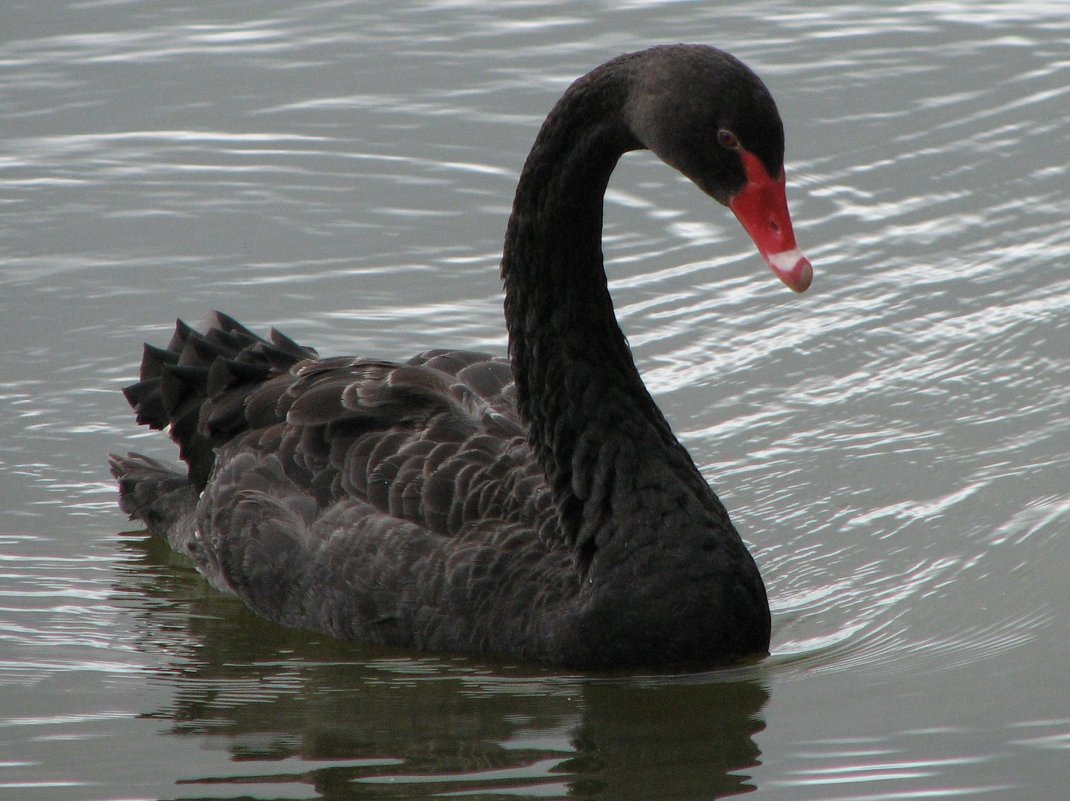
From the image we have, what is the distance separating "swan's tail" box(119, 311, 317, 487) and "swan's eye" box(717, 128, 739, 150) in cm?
253

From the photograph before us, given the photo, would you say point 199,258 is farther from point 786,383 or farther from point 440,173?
point 786,383

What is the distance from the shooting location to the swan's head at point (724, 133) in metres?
5.66

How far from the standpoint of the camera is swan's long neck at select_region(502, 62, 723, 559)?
6293 millimetres

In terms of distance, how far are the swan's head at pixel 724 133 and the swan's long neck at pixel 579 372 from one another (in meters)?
0.36

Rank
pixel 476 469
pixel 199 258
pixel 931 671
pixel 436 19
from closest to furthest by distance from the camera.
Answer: pixel 931 671, pixel 476 469, pixel 199 258, pixel 436 19

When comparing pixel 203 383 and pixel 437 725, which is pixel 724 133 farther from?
pixel 203 383

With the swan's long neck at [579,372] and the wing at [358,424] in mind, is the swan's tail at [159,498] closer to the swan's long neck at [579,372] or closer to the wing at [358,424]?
the wing at [358,424]

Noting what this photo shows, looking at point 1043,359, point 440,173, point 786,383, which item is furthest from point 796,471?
point 440,173

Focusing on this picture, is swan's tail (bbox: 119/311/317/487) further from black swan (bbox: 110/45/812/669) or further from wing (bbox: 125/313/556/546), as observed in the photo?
black swan (bbox: 110/45/812/669)

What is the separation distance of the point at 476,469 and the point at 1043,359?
3032mm

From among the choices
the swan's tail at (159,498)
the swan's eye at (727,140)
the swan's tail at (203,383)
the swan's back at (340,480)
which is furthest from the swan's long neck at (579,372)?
the swan's tail at (159,498)

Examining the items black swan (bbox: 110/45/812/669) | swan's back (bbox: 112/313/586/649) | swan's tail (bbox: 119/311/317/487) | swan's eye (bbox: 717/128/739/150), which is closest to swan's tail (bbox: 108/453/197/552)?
Result: swan's back (bbox: 112/313/586/649)

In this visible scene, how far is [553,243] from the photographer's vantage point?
6383 mm

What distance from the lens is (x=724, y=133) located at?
5.72m
